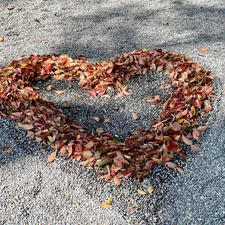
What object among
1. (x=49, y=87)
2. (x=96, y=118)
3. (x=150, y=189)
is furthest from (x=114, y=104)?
(x=150, y=189)

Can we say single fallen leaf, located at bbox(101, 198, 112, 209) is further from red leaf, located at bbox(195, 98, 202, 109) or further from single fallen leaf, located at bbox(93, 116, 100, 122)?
red leaf, located at bbox(195, 98, 202, 109)

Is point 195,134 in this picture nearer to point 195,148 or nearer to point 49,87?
point 195,148

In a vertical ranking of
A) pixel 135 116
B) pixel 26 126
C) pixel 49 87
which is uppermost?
pixel 26 126

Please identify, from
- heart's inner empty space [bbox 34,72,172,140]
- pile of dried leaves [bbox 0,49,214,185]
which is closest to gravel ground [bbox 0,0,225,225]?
heart's inner empty space [bbox 34,72,172,140]

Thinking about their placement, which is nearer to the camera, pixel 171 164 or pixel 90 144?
pixel 171 164

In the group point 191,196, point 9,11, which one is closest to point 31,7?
point 9,11

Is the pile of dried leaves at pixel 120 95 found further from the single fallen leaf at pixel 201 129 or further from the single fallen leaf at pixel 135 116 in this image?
the single fallen leaf at pixel 135 116

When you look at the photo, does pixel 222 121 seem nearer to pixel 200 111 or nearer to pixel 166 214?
pixel 200 111

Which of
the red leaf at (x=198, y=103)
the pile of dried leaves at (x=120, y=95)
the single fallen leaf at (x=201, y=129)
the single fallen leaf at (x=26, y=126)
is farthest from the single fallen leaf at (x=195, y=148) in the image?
the single fallen leaf at (x=26, y=126)
